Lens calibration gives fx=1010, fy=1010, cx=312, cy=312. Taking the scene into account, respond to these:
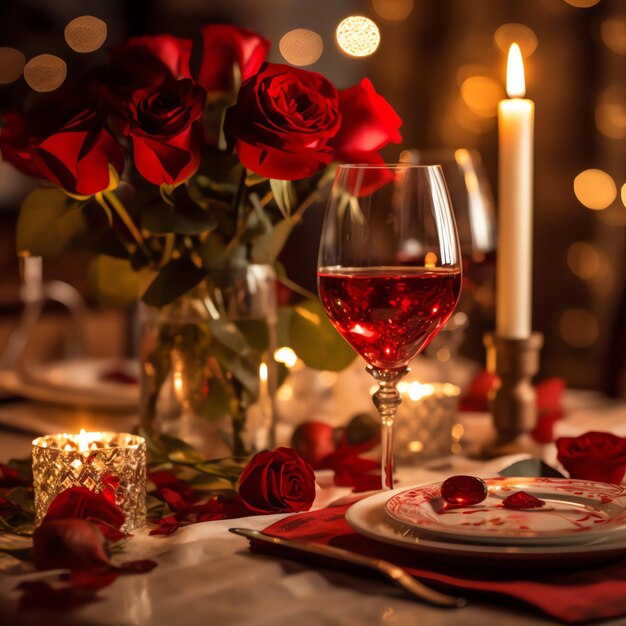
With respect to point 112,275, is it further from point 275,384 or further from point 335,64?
point 335,64

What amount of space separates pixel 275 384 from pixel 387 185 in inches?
11.7

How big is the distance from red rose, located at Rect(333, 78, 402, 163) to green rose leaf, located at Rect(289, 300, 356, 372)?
0.19 meters

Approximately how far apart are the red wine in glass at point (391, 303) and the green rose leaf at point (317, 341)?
0.73 feet

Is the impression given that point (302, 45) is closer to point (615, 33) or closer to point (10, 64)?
point (10, 64)

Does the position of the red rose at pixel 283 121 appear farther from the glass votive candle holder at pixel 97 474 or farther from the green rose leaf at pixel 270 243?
the glass votive candle holder at pixel 97 474

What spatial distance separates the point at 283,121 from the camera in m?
0.89

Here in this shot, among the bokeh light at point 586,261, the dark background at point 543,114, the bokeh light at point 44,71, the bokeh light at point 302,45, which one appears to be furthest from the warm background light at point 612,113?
the bokeh light at point 44,71

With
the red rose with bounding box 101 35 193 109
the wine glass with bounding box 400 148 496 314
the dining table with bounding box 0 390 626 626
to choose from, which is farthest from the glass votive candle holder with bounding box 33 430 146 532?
the wine glass with bounding box 400 148 496 314

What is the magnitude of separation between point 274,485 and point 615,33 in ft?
10.0

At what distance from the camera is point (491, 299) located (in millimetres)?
1348

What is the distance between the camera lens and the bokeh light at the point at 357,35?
13.4 feet

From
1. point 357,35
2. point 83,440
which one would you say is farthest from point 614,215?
point 83,440

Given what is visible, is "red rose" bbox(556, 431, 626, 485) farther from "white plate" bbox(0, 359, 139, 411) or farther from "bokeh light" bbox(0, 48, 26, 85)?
"bokeh light" bbox(0, 48, 26, 85)

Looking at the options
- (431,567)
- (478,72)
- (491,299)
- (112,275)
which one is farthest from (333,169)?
(478,72)
